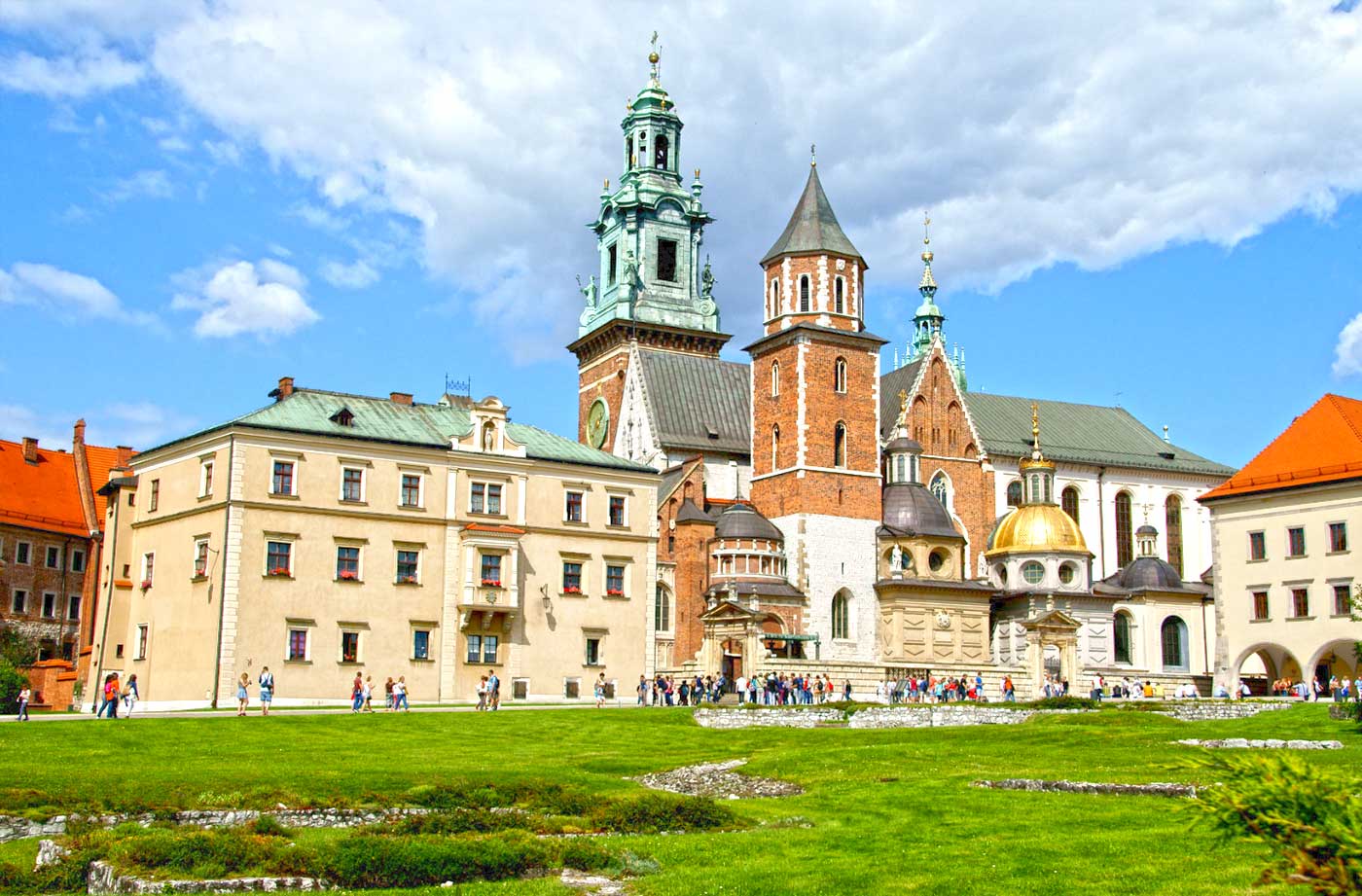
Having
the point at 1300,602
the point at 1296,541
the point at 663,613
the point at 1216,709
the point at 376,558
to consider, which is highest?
the point at 1296,541

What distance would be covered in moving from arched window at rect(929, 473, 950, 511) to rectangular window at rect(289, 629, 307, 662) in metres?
38.5

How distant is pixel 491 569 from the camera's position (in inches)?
2112

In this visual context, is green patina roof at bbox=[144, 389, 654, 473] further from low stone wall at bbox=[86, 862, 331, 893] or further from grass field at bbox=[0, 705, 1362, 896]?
low stone wall at bbox=[86, 862, 331, 893]

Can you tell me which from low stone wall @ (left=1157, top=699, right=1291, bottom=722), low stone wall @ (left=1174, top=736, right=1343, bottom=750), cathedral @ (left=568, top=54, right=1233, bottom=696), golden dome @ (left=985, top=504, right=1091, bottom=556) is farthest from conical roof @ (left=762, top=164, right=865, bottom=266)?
low stone wall @ (left=1174, top=736, right=1343, bottom=750)

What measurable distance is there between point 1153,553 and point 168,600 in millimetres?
53937

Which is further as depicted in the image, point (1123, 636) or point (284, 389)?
point (1123, 636)

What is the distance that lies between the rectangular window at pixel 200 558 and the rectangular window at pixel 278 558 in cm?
214

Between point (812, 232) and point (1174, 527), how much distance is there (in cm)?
3062

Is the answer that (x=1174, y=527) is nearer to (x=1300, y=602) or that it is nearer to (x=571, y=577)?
(x=1300, y=602)

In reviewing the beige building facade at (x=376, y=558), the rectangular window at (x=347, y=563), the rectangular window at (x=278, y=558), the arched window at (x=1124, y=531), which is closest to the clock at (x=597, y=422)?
the beige building facade at (x=376, y=558)

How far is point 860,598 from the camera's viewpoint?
69500 mm

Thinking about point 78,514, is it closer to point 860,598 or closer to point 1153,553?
point 860,598

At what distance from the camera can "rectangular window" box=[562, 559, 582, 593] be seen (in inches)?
2189

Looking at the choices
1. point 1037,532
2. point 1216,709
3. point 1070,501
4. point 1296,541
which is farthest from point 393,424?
point 1070,501
